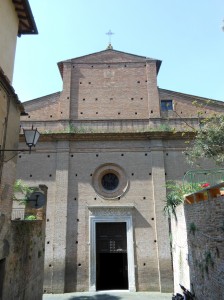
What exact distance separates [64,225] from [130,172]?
14.9 feet

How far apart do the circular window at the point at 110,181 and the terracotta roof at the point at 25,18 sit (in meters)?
8.48

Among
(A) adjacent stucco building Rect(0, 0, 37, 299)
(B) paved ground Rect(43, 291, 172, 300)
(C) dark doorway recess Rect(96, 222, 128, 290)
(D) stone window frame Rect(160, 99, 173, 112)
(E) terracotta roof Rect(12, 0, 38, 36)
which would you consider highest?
(D) stone window frame Rect(160, 99, 173, 112)

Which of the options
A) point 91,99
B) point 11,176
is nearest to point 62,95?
point 91,99

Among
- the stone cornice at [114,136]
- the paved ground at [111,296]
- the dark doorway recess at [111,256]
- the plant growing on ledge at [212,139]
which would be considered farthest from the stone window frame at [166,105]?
the paved ground at [111,296]

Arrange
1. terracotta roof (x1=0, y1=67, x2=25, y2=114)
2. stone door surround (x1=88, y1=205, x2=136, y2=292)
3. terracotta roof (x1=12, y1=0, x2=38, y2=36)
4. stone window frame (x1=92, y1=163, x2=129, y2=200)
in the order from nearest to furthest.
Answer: terracotta roof (x1=0, y1=67, x2=25, y2=114), terracotta roof (x1=12, y1=0, x2=38, y2=36), stone door surround (x1=88, y1=205, x2=136, y2=292), stone window frame (x1=92, y1=163, x2=129, y2=200)

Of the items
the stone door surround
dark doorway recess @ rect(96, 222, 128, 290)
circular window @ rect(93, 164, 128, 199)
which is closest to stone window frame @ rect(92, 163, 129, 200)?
circular window @ rect(93, 164, 128, 199)

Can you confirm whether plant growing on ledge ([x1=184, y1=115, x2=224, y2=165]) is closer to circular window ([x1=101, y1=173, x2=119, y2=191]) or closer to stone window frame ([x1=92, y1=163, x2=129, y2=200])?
stone window frame ([x1=92, y1=163, x2=129, y2=200])

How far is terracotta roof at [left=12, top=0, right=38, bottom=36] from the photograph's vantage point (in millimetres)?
8539

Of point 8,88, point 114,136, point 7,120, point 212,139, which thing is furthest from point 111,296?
point 8,88

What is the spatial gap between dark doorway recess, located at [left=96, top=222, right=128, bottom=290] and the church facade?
0.05 m

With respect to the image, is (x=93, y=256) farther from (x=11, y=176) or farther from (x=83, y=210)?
(x=11, y=176)

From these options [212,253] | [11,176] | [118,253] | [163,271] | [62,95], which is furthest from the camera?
[62,95]

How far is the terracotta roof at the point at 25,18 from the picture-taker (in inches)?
336

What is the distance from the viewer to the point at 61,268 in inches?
555
